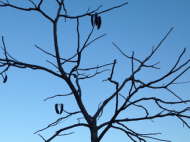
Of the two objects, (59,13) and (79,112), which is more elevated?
(59,13)

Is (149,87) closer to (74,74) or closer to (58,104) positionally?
(74,74)

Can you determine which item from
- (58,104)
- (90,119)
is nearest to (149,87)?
(90,119)

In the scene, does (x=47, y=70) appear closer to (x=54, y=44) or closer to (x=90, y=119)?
(x=54, y=44)

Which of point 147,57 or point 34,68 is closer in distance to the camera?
point 34,68

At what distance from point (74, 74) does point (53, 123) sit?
1.95 ft

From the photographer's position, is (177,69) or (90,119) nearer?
(177,69)

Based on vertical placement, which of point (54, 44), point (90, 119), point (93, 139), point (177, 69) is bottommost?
point (93, 139)

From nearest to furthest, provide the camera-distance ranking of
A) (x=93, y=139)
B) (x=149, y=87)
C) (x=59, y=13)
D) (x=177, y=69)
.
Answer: (x=177, y=69) → (x=93, y=139) → (x=149, y=87) → (x=59, y=13)

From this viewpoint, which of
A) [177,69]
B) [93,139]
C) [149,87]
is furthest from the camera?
[149,87]

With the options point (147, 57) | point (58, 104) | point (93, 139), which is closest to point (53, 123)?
point (58, 104)

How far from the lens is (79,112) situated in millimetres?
2654

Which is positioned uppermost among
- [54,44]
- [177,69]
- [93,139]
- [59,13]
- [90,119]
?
[59,13]

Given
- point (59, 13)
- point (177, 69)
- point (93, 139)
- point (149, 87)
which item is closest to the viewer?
point (177, 69)

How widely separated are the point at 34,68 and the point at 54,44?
1.08 feet
